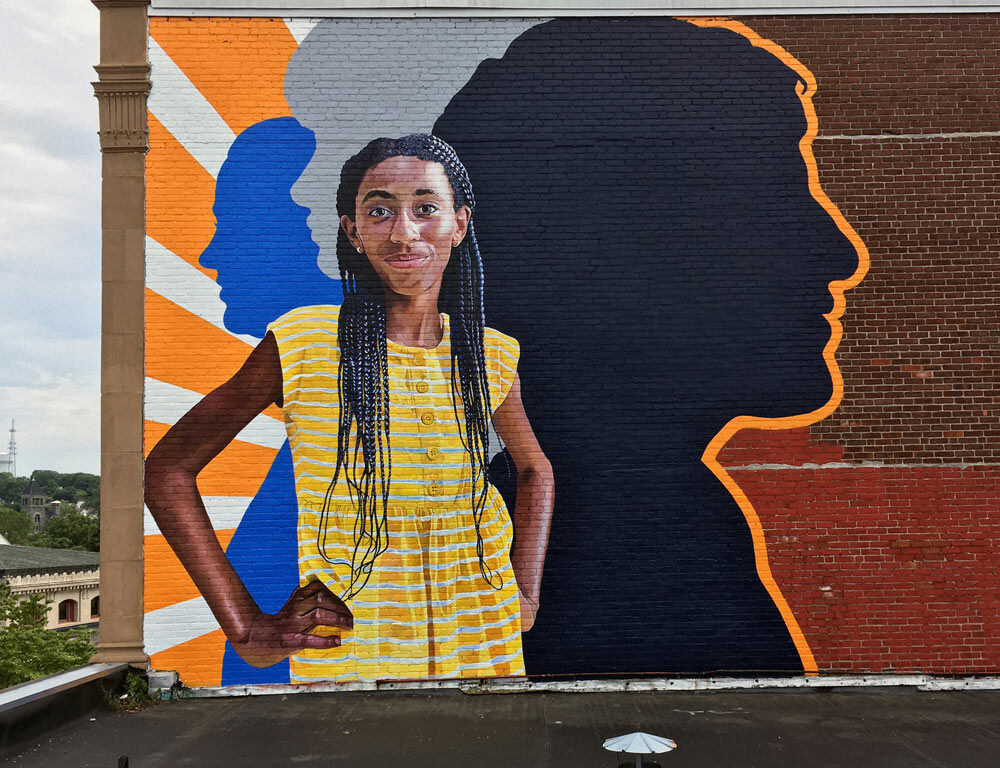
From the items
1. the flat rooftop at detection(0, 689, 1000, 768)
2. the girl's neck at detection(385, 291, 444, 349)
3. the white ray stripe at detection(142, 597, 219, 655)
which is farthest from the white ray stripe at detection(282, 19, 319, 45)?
the flat rooftop at detection(0, 689, 1000, 768)

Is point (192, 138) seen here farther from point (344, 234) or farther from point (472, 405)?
point (472, 405)

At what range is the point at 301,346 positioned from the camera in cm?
868

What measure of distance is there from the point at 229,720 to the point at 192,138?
20.1ft

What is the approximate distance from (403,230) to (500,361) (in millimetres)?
1810

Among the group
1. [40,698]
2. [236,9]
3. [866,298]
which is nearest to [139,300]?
[236,9]

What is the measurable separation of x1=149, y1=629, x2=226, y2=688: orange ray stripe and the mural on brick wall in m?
0.03

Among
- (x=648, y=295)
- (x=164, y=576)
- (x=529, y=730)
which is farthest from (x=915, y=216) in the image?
(x=164, y=576)

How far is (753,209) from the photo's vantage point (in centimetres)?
893

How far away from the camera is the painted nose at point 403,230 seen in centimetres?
880

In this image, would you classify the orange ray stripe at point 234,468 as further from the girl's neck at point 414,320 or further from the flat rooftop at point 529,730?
the flat rooftop at point 529,730

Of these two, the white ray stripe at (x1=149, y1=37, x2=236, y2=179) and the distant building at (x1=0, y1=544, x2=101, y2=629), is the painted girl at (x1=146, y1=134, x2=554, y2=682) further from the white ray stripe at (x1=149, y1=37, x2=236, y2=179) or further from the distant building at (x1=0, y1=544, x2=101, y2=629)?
the distant building at (x1=0, y1=544, x2=101, y2=629)

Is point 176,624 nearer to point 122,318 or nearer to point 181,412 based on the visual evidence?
point 181,412

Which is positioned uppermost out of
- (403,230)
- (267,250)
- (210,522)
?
(403,230)

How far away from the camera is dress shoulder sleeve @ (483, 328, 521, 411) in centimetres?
868
